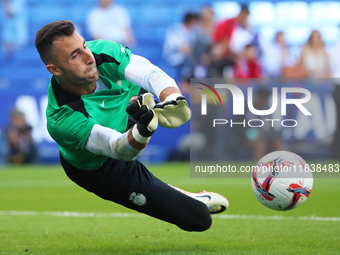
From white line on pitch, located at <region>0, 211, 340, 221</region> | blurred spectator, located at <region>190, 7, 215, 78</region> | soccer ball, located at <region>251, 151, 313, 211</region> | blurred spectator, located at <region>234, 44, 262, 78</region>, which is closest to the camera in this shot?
soccer ball, located at <region>251, 151, 313, 211</region>

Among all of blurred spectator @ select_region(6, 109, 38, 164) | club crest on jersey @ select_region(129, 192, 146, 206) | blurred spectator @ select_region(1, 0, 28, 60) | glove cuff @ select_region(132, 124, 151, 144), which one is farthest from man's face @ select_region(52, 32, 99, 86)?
blurred spectator @ select_region(1, 0, 28, 60)

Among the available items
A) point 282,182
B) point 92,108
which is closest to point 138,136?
point 92,108

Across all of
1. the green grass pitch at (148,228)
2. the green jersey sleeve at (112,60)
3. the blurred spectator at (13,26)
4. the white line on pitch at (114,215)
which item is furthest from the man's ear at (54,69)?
the blurred spectator at (13,26)

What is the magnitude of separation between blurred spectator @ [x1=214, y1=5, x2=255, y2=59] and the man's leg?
10870 millimetres

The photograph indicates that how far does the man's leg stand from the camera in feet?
19.2

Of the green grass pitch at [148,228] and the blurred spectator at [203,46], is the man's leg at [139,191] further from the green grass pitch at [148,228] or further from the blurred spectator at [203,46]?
the blurred spectator at [203,46]

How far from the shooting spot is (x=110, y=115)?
5598 millimetres

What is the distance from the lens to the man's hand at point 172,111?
15.5 ft

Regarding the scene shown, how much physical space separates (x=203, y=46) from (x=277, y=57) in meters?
2.15

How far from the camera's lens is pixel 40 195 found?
1082 cm

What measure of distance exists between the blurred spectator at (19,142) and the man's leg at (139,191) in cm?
993

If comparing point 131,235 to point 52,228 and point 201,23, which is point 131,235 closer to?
point 52,228

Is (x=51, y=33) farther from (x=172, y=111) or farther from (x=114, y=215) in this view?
(x=114, y=215)

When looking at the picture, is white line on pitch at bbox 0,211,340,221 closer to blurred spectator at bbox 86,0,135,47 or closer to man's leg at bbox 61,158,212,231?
man's leg at bbox 61,158,212,231
